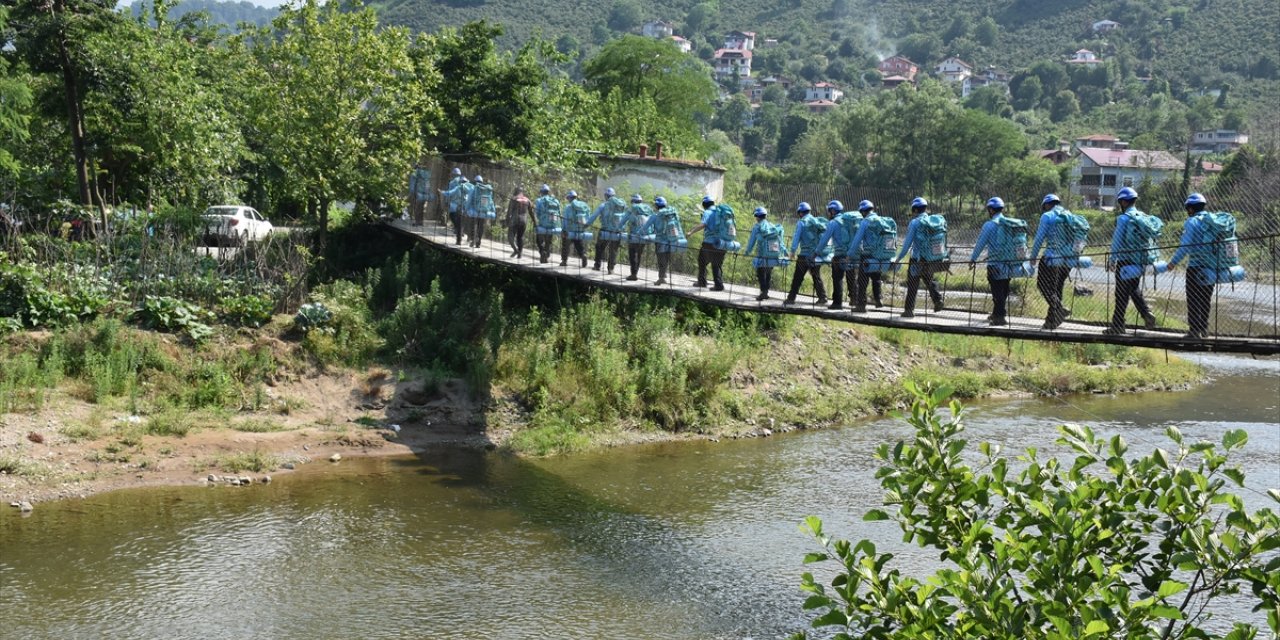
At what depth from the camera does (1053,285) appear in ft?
34.2

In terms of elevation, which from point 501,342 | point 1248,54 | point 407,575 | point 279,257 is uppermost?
point 1248,54

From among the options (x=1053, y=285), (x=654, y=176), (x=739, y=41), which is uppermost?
(x=739, y=41)

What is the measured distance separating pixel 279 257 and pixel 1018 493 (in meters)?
15.1

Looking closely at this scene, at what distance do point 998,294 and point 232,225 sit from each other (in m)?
15.6

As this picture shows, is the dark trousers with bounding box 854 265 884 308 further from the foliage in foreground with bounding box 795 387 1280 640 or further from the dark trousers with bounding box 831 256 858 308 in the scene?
the foliage in foreground with bounding box 795 387 1280 640

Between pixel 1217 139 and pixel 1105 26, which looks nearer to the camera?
pixel 1217 139

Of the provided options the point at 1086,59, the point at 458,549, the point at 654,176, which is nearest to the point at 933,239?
the point at 458,549

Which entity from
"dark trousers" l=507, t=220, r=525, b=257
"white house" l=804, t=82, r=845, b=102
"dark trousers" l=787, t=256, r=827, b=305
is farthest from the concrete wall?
"white house" l=804, t=82, r=845, b=102

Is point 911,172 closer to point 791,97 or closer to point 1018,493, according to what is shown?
point 1018,493

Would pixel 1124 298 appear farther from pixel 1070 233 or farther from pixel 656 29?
pixel 656 29

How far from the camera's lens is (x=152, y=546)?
10961 mm

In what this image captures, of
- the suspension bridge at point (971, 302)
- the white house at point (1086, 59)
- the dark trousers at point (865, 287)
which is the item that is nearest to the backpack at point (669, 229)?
the suspension bridge at point (971, 302)

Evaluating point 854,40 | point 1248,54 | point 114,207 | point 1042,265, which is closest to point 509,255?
point 114,207

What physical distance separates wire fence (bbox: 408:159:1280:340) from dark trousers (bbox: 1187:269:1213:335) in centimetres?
13
